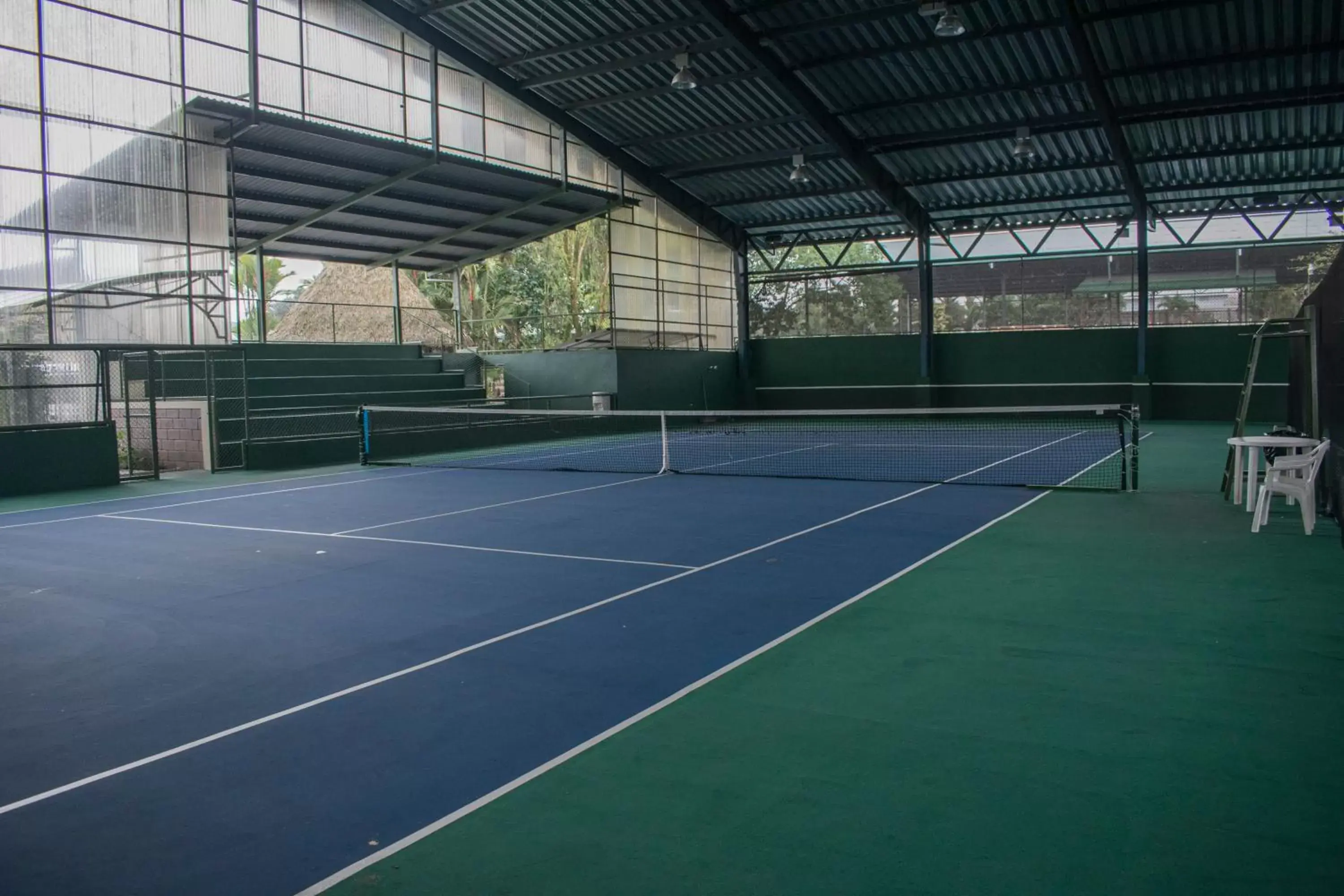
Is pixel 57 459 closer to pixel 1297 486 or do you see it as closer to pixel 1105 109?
pixel 1297 486

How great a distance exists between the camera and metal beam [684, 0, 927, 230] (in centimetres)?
2036

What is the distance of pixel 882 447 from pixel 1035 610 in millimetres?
14577

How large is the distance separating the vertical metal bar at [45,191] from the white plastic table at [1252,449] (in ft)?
58.0

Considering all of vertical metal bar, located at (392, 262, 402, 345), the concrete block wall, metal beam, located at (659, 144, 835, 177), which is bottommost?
the concrete block wall

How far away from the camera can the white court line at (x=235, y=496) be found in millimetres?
12750

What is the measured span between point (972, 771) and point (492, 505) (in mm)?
9631

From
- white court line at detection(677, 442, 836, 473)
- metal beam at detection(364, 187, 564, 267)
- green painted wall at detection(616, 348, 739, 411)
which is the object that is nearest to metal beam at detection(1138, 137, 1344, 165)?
white court line at detection(677, 442, 836, 473)

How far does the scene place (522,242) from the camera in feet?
101

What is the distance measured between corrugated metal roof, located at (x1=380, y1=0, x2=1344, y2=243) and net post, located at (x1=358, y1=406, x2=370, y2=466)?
973 centimetres

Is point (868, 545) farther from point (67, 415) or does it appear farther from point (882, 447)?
point (67, 415)

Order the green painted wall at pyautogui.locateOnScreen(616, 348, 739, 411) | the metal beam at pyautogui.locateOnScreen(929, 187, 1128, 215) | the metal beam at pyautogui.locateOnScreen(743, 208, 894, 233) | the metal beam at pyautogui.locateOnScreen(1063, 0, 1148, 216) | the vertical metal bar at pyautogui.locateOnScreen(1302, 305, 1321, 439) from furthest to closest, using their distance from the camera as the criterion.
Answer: the metal beam at pyautogui.locateOnScreen(743, 208, 894, 233) → the green painted wall at pyautogui.locateOnScreen(616, 348, 739, 411) → the metal beam at pyautogui.locateOnScreen(929, 187, 1128, 215) → the metal beam at pyautogui.locateOnScreen(1063, 0, 1148, 216) → the vertical metal bar at pyautogui.locateOnScreen(1302, 305, 1321, 439)

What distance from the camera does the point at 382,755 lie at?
15.2ft

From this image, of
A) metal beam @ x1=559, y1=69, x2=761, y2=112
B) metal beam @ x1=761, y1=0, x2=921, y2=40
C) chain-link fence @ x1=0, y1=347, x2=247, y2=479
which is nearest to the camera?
chain-link fence @ x1=0, y1=347, x2=247, y2=479

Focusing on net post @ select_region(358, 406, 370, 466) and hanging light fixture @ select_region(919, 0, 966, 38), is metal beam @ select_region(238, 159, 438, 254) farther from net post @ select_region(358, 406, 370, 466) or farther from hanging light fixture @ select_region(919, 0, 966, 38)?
hanging light fixture @ select_region(919, 0, 966, 38)
